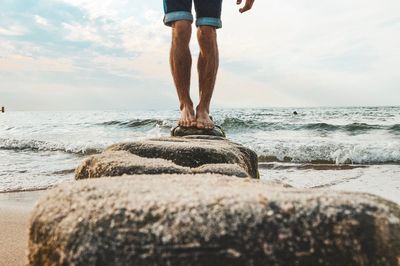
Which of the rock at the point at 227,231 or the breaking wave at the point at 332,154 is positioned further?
the breaking wave at the point at 332,154

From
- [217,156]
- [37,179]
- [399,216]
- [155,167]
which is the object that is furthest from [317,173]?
[399,216]

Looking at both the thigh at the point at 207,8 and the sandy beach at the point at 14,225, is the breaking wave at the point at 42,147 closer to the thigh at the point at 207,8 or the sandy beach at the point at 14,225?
the sandy beach at the point at 14,225

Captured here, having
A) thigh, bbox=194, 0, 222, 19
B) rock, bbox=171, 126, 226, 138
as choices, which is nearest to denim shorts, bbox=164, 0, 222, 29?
thigh, bbox=194, 0, 222, 19

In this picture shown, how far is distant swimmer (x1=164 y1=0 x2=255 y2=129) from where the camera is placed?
3.40 metres

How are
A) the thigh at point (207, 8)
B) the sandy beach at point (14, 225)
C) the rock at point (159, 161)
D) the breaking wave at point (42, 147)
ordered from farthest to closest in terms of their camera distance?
1. the breaking wave at point (42, 147)
2. the thigh at point (207, 8)
3. the sandy beach at point (14, 225)
4. the rock at point (159, 161)

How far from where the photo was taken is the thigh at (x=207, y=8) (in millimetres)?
3479

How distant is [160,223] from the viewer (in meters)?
0.74

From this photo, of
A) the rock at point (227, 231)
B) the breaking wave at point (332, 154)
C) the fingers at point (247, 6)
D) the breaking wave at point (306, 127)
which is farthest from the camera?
the breaking wave at point (306, 127)

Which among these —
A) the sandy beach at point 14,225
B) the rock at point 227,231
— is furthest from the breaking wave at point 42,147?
the rock at point 227,231

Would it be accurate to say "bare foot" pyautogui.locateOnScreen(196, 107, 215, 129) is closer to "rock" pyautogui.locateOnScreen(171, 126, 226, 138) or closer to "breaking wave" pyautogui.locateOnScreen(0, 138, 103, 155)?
"rock" pyautogui.locateOnScreen(171, 126, 226, 138)

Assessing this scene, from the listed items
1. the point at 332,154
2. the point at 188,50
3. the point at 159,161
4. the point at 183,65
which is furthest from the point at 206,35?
the point at 332,154

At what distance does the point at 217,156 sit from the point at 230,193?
0.99 meters

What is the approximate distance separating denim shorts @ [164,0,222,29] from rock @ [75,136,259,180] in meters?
1.80

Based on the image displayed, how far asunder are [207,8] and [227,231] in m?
3.02
